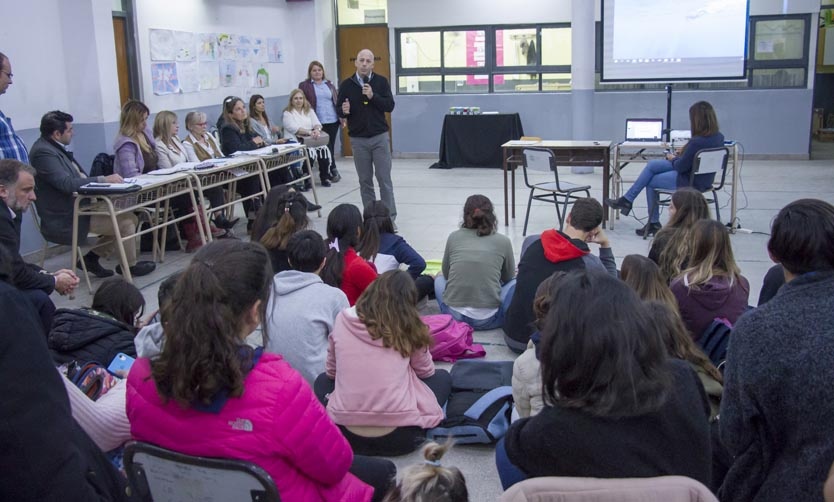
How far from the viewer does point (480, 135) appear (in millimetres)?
10430

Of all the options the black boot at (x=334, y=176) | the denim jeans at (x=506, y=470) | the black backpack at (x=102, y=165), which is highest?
the black backpack at (x=102, y=165)

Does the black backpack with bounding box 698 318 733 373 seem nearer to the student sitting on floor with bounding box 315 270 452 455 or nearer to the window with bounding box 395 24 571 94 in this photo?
the student sitting on floor with bounding box 315 270 452 455

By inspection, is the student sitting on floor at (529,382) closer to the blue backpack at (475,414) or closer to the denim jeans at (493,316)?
the blue backpack at (475,414)

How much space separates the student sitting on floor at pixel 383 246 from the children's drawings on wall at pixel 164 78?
4.17m

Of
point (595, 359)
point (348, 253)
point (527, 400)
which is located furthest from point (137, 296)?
point (595, 359)

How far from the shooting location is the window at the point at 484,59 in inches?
429

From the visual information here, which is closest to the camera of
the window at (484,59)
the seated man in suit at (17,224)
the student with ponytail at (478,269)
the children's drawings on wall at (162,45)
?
the seated man in suit at (17,224)

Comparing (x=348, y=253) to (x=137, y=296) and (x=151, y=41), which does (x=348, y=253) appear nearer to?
(x=137, y=296)

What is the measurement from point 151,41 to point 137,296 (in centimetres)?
520

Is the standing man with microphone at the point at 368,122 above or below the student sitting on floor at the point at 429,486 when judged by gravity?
above

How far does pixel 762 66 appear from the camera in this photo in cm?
1021

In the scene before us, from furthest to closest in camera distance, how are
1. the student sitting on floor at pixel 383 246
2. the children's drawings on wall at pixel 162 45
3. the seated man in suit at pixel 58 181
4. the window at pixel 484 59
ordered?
the window at pixel 484 59
the children's drawings on wall at pixel 162 45
the seated man in suit at pixel 58 181
the student sitting on floor at pixel 383 246

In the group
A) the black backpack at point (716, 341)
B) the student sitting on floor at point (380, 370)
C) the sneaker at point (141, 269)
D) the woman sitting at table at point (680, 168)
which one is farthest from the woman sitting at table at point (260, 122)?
the black backpack at point (716, 341)

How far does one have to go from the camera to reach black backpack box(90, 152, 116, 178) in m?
5.89
